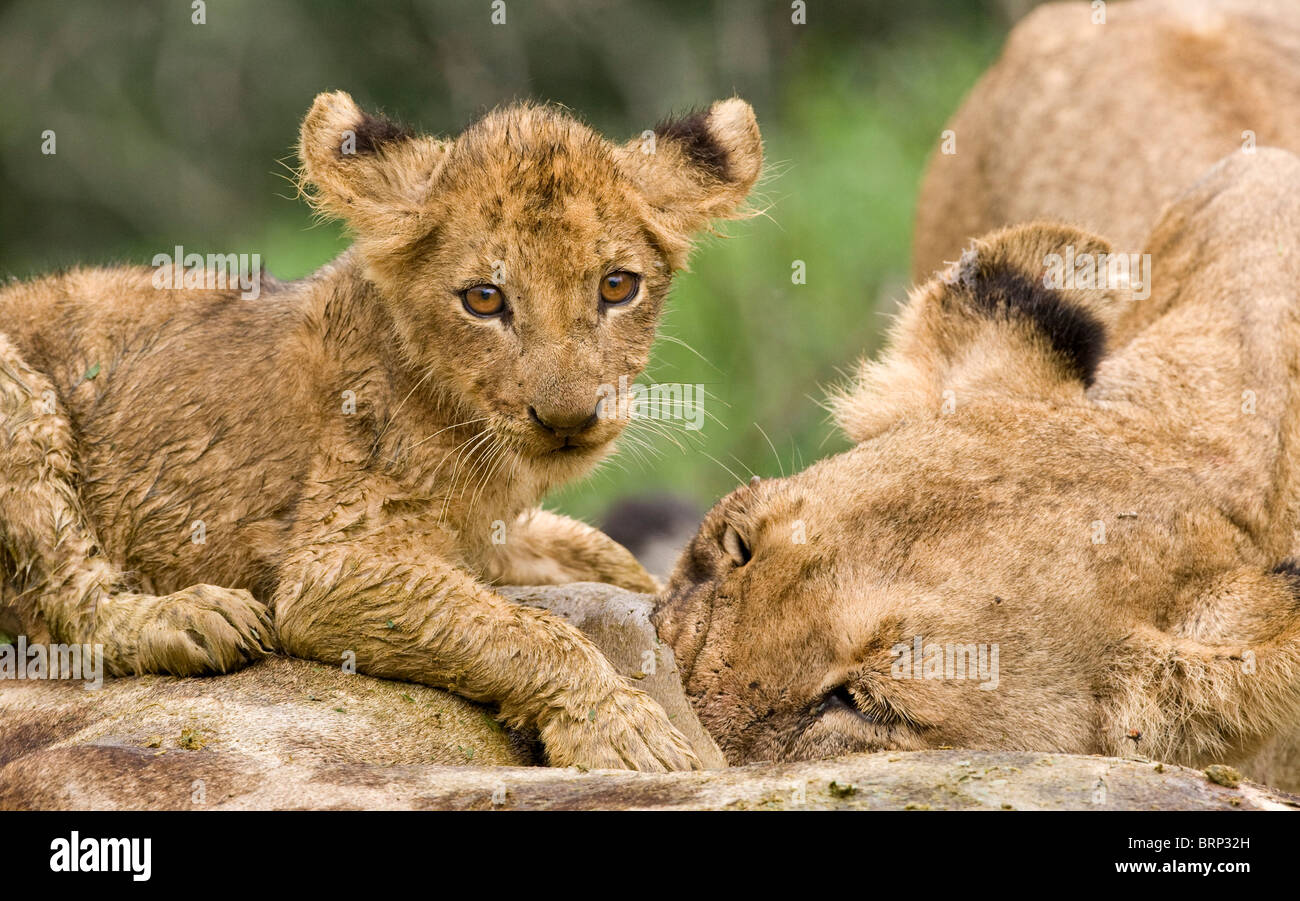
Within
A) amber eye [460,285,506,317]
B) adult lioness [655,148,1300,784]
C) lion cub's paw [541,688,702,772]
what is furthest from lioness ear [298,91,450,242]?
lion cub's paw [541,688,702,772]

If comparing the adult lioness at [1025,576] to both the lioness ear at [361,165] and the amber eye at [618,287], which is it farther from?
the lioness ear at [361,165]

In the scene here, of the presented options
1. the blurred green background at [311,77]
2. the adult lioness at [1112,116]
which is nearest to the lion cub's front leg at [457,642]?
the adult lioness at [1112,116]

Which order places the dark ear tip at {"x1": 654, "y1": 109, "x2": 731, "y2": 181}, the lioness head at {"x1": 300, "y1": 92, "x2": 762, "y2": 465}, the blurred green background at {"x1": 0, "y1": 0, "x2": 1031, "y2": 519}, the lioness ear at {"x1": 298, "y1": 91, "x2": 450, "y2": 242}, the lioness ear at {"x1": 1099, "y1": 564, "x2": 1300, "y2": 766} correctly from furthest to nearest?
the blurred green background at {"x1": 0, "y1": 0, "x2": 1031, "y2": 519}
the dark ear tip at {"x1": 654, "y1": 109, "x2": 731, "y2": 181}
the lioness ear at {"x1": 298, "y1": 91, "x2": 450, "y2": 242}
the lioness head at {"x1": 300, "y1": 92, "x2": 762, "y2": 465}
the lioness ear at {"x1": 1099, "y1": 564, "x2": 1300, "y2": 766}

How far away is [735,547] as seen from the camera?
3.85 metres

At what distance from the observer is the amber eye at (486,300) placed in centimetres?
409

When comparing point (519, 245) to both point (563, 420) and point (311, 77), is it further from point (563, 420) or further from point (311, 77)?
point (311, 77)

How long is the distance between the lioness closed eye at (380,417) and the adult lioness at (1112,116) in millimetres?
2431

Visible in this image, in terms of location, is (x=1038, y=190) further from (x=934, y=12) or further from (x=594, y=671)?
(x=934, y=12)

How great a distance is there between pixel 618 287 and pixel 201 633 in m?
1.39

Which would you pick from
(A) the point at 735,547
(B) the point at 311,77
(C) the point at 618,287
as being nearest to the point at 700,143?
(C) the point at 618,287

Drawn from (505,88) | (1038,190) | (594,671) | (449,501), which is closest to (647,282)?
(449,501)

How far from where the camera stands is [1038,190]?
6820mm

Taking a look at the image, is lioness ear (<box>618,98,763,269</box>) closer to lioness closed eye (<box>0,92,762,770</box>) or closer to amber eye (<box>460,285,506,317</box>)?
lioness closed eye (<box>0,92,762,770</box>)

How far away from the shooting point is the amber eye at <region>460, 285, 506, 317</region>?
4.09m
